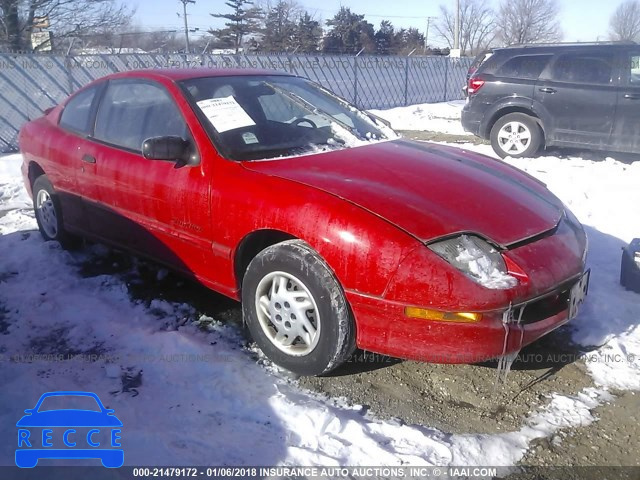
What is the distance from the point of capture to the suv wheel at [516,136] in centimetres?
816

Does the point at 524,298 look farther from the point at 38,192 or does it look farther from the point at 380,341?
the point at 38,192

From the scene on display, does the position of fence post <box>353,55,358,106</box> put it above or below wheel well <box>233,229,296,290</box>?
above

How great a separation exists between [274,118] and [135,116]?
0.97 meters

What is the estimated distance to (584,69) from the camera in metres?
7.84

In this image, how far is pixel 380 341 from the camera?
256cm

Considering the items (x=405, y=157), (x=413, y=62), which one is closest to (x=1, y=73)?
(x=405, y=157)

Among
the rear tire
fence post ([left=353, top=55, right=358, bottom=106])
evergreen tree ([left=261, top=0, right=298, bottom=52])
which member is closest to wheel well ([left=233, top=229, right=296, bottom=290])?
the rear tire

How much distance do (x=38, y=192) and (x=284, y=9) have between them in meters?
49.5

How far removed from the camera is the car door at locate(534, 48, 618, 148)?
765cm

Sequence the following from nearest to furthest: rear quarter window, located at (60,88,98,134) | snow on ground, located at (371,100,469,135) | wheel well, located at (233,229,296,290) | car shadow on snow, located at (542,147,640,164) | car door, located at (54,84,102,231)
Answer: wheel well, located at (233,229,296,290)
car door, located at (54,84,102,231)
rear quarter window, located at (60,88,98,134)
car shadow on snow, located at (542,147,640,164)
snow on ground, located at (371,100,469,135)

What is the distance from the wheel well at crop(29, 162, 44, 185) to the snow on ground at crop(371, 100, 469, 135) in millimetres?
8235

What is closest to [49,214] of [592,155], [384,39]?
[592,155]

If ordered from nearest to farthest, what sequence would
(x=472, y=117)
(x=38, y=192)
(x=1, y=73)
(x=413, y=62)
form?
(x=38, y=192), (x=472, y=117), (x=1, y=73), (x=413, y=62)

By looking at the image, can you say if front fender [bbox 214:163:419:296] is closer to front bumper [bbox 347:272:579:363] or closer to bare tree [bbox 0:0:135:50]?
front bumper [bbox 347:272:579:363]
